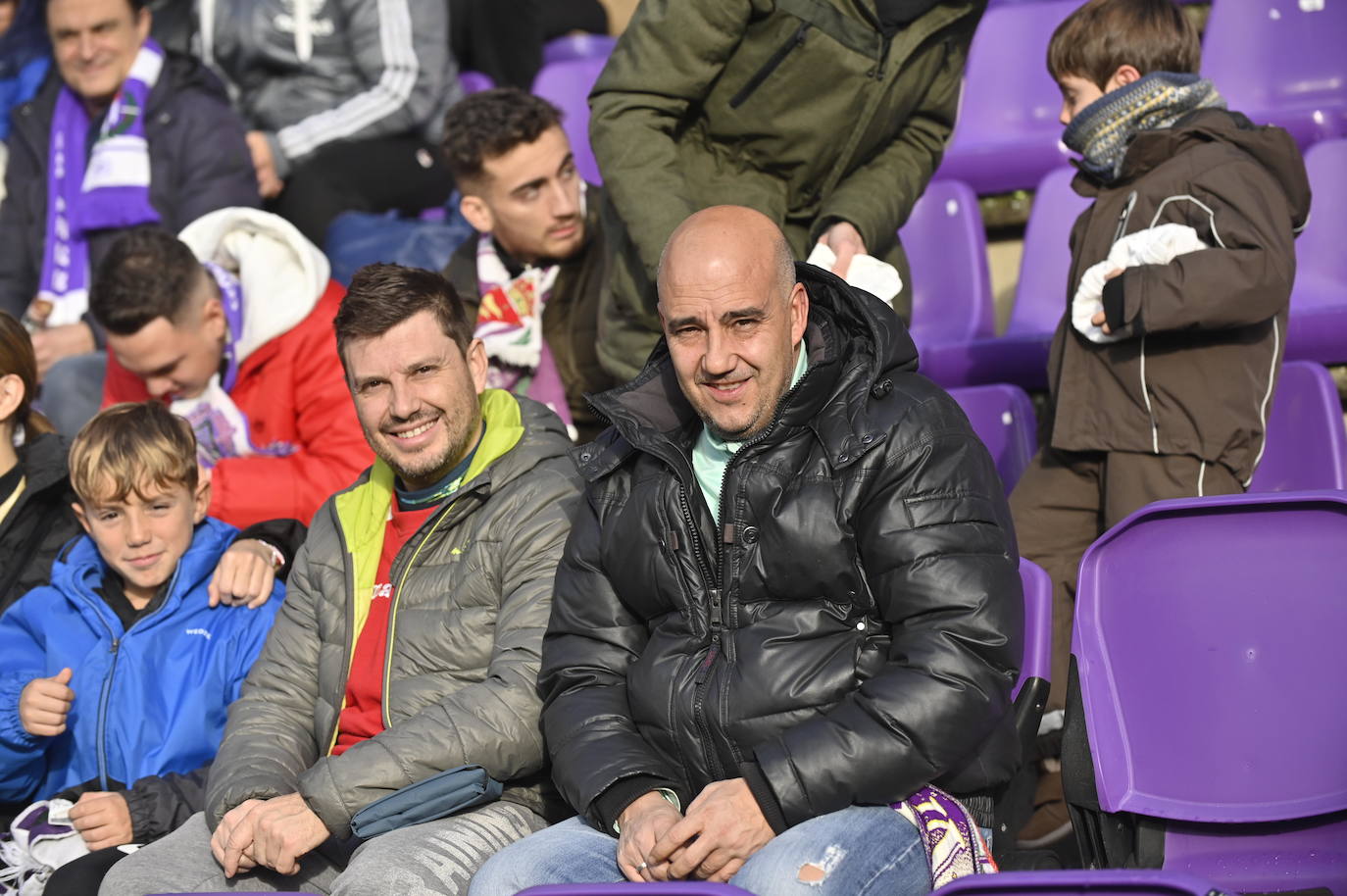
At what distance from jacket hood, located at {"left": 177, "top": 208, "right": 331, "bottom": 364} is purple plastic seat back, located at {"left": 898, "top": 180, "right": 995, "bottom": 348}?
1.92m

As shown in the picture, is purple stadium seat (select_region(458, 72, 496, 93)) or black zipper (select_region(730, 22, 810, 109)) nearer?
black zipper (select_region(730, 22, 810, 109))

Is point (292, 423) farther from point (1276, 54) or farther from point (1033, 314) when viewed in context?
point (1276, 54)

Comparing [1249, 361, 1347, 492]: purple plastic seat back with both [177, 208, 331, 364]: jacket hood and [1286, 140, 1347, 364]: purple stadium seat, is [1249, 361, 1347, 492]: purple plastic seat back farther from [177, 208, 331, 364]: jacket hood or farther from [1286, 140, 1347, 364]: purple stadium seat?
[177, 208, 331, 364]: jacket hood

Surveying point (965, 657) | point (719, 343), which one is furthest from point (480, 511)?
point (965, 657)

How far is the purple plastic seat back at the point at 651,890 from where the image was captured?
1.98 m

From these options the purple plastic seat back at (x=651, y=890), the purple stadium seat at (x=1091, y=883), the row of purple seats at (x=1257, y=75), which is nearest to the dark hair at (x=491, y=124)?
the row of purple seats at (x=1257, y=75)

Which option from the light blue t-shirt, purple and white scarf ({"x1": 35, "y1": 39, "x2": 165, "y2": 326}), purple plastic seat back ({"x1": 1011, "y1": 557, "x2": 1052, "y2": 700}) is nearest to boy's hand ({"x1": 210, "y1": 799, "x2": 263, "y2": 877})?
the light blue t-shirt

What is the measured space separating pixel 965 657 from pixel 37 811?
2.04 meters

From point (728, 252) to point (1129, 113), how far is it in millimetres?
1402

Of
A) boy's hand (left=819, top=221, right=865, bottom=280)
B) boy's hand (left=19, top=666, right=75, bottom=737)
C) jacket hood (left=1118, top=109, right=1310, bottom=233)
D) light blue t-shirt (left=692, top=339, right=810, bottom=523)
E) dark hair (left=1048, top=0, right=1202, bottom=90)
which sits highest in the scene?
dark hair (left=1048, top=0, right=1202, bottom=90)

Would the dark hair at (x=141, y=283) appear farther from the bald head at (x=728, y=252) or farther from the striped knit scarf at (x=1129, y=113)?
the striped knit scarf at (x=1129, y=113)

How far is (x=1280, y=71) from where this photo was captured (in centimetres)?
559

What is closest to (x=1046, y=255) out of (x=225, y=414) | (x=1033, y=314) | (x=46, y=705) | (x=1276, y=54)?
(x=1033, y=314)

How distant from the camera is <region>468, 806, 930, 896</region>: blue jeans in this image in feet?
7.86
